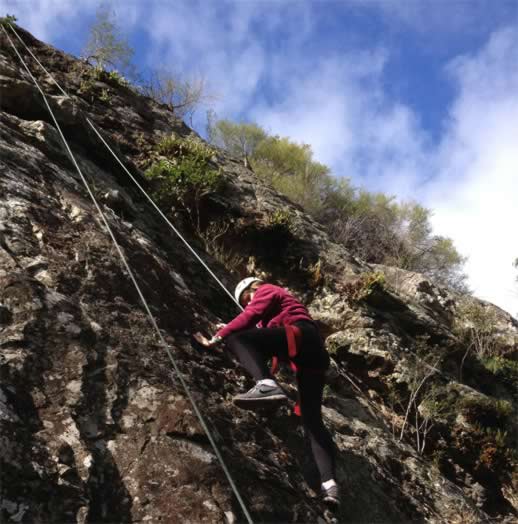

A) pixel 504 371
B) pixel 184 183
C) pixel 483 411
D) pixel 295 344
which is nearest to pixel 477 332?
pixel 504 371

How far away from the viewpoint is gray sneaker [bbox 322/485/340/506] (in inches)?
156

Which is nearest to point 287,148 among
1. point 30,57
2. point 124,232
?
point 30,57

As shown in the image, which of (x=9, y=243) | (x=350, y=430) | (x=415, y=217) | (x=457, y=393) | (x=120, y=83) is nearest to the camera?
(x=9, y=243)

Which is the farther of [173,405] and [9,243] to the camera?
[9,243]

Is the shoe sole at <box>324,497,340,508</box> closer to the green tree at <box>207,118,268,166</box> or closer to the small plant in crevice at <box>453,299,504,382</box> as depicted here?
the small plant in crevice at <box>453,299,504,382</box>

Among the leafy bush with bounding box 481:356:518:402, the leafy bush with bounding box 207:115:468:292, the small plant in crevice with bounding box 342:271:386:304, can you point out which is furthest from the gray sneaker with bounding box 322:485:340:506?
the leafy bush with bounding box 207:115:468:292

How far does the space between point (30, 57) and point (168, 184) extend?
396 centimetres

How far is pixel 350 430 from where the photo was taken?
18.1 feet

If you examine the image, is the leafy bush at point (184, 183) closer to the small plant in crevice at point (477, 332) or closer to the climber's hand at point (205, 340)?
the climber's hand at point (205, 340)

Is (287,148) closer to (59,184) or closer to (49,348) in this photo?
(59,184)

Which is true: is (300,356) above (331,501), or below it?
above

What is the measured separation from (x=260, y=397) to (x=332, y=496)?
83 centimetres

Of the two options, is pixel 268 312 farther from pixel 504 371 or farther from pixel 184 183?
pixel 504 371

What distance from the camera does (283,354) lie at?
448 cm
